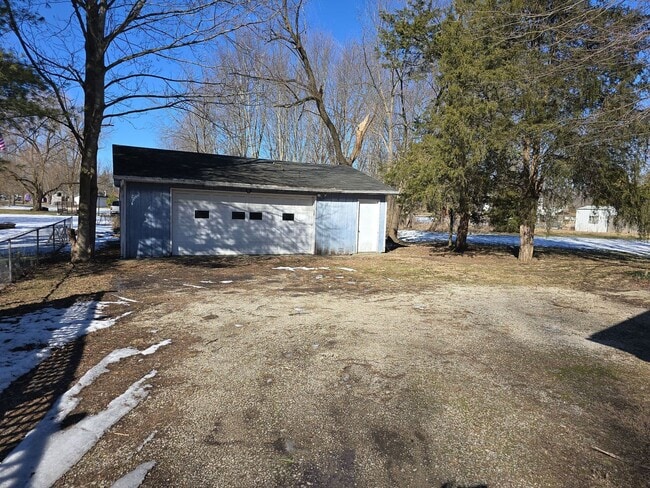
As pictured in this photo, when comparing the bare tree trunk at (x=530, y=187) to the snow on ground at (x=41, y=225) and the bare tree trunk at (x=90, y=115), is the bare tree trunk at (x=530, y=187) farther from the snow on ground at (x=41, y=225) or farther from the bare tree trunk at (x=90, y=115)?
the snow on ground at (x=41, y=225)

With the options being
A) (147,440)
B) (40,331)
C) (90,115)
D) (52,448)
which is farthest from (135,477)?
(90,115)

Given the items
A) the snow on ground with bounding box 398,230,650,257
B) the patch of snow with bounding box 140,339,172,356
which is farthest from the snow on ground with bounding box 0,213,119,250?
the snow on ground with bounding box 398,230,650,257

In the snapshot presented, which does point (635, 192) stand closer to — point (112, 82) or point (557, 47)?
point (557, 47)

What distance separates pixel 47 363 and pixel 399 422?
360cm

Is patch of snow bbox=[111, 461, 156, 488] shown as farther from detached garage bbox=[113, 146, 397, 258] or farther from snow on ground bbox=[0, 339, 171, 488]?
detached garage bbox=[113, 146, 397, 258]

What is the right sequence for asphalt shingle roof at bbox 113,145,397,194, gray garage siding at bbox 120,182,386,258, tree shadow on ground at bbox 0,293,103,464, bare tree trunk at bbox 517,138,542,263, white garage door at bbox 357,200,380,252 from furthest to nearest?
white garage door at bbox 357,200,380,252 → bare tree trunk at bbox 517,138,542,263 → asphalt shingle roof at bbox 113,145,397,194 → gray garage siding at bbox 120,182,386,258 → tree shadow on ground at bbox 0,293,103,464

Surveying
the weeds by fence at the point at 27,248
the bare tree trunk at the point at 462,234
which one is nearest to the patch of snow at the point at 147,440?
the weeds by fence at the point at 27,248

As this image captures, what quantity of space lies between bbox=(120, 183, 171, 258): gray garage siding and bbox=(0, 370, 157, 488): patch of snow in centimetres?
965

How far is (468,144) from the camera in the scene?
1212 cm

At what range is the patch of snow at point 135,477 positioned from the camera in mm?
2352

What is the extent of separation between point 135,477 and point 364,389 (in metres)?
1.97

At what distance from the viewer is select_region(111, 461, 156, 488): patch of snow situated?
92.6 inches

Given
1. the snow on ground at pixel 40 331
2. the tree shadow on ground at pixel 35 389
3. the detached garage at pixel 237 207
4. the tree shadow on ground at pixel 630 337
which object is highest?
the detached garage at pixel 237 207

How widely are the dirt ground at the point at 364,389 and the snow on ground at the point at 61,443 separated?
3.1 inches
